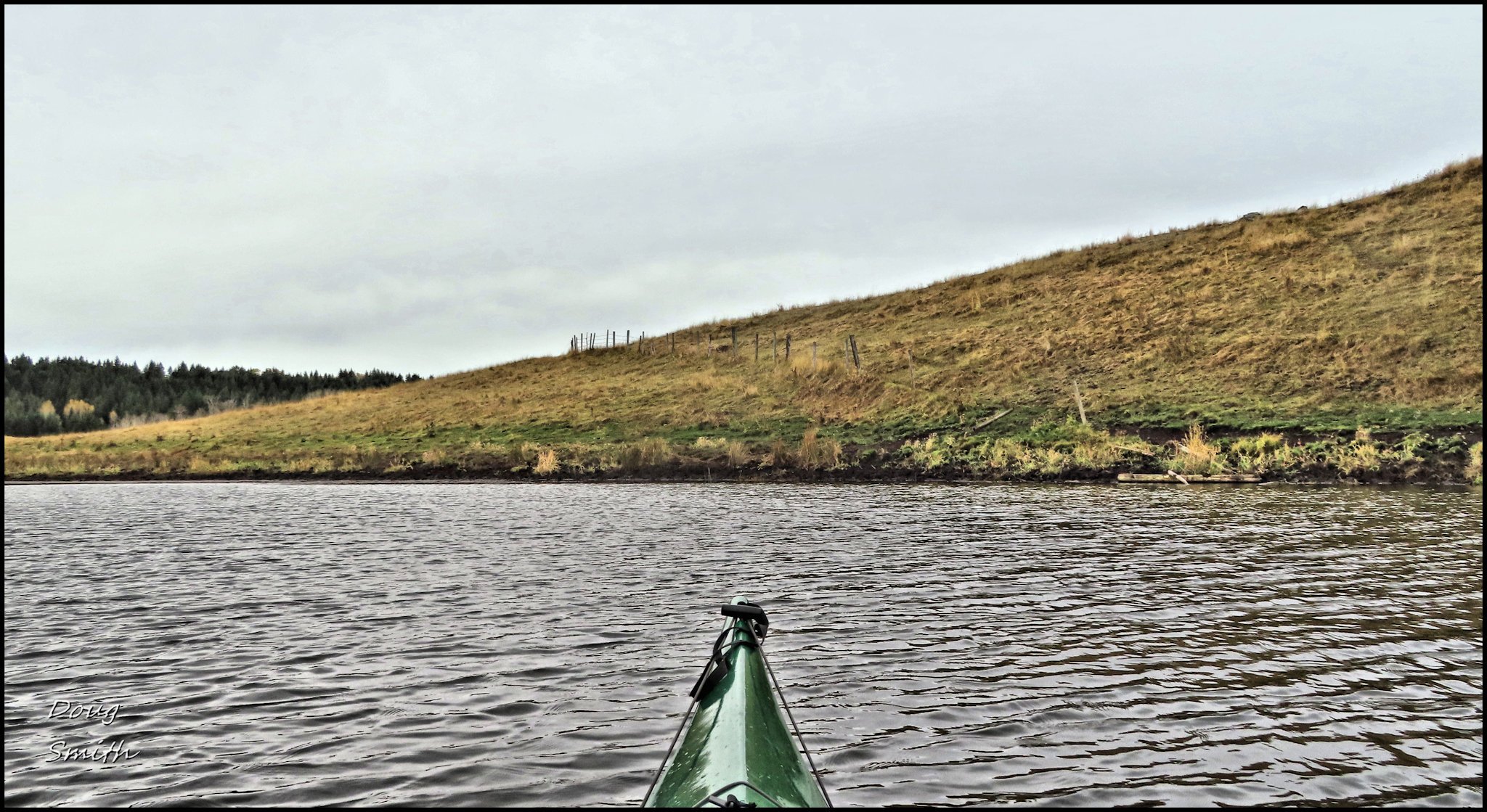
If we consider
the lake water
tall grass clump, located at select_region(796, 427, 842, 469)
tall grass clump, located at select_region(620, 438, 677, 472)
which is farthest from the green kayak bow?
tall grass clump, located at select_region(620, 438, 677, 472)

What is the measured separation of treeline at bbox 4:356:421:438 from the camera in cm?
9425

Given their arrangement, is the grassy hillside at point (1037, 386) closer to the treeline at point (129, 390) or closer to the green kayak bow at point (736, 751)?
the green kayak bow at point (736, 751)

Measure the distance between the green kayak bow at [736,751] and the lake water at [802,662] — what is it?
2.24 feet

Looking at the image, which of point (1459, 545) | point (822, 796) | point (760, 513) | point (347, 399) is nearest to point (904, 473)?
point (760, 513)

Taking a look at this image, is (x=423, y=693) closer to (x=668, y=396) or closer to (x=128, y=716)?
(x=128, y=716)

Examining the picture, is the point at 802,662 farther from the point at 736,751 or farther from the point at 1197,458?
the point at 1197,458

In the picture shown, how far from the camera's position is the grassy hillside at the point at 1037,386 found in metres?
31.8

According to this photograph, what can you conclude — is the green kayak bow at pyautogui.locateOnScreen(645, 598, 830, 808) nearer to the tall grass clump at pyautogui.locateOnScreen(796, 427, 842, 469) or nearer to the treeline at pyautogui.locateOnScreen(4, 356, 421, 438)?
the tall grass clump at pyautogui.locateOnScreen(796, 427, 842, 469)

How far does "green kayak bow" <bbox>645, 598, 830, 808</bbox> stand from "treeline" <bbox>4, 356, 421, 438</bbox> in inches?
3312

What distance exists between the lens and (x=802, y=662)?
341 inches

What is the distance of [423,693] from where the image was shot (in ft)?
25.1

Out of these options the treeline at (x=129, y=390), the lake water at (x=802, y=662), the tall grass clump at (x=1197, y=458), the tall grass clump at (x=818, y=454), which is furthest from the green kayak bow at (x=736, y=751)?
the treeline at (x=129, y=390)

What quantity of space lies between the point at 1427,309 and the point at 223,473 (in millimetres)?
51813

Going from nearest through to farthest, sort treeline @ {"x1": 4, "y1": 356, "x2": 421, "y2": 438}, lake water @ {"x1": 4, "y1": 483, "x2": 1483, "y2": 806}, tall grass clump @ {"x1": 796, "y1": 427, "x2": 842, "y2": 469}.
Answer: lake water @ {"x1": 4, "y1": 483, "x2": 1483, "y2": 806}
tall grass clump @ {"x1": 796, "y1": 427, "x2": 842, "y2": 469}
treeline @ {"x1": 4, "y1": 356, "x2": 421, "y2": 438}
